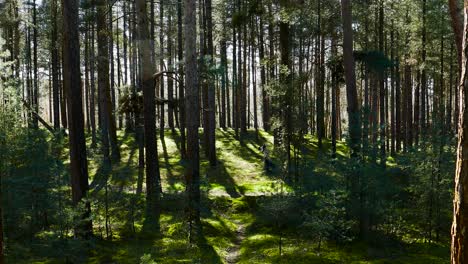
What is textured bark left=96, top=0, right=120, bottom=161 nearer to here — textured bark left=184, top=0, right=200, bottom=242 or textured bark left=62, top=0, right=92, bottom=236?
textured bark left=184, top=0, right=200, bottom=242

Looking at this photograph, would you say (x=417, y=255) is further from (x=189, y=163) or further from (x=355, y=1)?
(x=355, y=1)

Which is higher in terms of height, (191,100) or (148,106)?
(191,100)

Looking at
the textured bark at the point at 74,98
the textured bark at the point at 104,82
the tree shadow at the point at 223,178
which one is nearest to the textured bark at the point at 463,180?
the textured bark at the point at 74,98

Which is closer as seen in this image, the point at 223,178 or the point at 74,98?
the point at 74,98

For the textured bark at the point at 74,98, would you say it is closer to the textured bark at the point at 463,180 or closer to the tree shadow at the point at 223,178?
the tree shadow at the point at 223,178

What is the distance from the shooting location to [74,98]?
1297cm

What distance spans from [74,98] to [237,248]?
6.82 metres

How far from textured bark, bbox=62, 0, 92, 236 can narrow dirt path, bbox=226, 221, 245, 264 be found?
435 cm

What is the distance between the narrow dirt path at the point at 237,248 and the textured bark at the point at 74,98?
14.3 feet

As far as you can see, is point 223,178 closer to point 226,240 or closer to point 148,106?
point 148,106

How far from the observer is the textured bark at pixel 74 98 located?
42.0 ft

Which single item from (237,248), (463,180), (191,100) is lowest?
(237,248)

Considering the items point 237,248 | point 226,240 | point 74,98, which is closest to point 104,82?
point 74,98

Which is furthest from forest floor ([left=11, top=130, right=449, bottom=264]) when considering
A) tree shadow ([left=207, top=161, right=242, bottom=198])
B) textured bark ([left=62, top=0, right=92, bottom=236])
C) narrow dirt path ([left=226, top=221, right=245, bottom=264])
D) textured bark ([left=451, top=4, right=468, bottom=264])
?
textured bark ([left=451, top=4, right=468, bottom=264])
